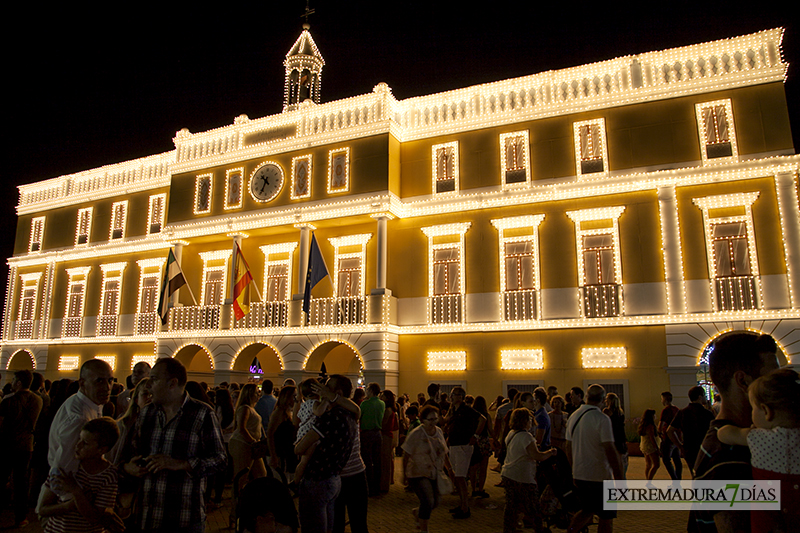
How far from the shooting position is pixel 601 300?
1756 cm

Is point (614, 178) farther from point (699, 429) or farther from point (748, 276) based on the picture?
point (699, 429)

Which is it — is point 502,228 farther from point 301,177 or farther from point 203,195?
point 203,195

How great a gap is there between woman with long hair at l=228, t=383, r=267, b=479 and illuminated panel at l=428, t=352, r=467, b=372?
37.6 feet

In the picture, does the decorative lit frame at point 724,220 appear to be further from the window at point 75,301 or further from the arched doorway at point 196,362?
the window at point 75,301

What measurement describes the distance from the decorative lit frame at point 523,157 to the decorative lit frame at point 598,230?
194cm

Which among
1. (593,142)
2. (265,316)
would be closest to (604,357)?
(593,142)

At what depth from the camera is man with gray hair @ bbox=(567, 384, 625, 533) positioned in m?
6.38

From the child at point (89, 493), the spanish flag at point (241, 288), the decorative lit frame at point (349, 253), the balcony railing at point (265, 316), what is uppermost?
the decorative lit frame at point (349, 253)

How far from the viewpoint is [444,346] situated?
63.5 feet

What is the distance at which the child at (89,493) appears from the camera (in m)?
4.13

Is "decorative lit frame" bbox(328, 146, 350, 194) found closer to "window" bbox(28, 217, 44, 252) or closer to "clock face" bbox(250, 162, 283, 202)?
"clock face" bbox(250, 162, 283, 202)

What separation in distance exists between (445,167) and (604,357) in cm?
854

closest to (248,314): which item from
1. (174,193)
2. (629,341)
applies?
(174,193)

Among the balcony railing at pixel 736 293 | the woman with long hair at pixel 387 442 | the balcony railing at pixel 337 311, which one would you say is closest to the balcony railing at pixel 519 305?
the balcony railing at pixel 337 311
